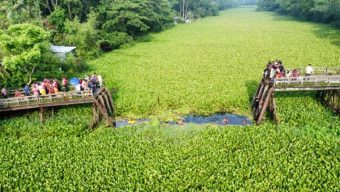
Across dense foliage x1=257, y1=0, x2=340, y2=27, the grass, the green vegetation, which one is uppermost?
dense foliage x1=257, y1=0, x2=340, y2=27

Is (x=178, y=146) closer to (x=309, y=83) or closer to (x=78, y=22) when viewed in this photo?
(x=309, y=83)

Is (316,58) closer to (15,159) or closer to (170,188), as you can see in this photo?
(170,188)

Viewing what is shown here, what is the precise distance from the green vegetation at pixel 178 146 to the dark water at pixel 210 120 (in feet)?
3.01

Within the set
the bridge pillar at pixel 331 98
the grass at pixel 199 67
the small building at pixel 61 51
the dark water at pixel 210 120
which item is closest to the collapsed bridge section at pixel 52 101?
the dark water at pixel 210 120

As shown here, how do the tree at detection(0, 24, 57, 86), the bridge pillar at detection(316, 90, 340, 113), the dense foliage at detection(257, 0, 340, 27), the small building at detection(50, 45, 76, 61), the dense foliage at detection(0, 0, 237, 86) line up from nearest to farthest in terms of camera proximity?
the bridge pillar at detection(316, 90, 340, 113), the tree at detection(0, 24, 57, 86), the dense foliage at detection(0, 0, 237, 86), the small building at detection(50, 45, 76, 61), the dense foliage at detection(257, 0, 340, 27)

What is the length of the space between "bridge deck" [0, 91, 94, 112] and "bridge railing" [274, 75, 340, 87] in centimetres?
1338

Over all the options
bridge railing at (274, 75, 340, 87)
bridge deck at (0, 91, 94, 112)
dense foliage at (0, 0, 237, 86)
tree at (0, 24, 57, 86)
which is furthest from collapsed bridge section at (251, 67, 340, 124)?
dense foliage at (0, 0, 237, 86)

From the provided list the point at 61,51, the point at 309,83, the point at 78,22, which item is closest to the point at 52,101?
the point at 61,51

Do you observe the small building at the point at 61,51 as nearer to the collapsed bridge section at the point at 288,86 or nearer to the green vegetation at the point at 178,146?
the green vegetation at the point at 178,146

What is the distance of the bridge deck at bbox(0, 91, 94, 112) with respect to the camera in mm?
22500

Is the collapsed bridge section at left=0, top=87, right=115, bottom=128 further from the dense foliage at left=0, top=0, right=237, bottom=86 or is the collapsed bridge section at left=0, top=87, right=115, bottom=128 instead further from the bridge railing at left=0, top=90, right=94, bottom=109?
the dense foliage at left=0, top=0, right=237, bottom=86

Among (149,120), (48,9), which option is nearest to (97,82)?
(149,120)

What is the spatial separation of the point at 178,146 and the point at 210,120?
5.44m

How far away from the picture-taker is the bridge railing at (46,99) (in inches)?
885
